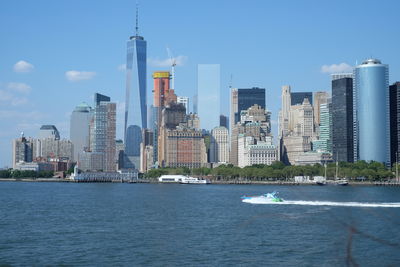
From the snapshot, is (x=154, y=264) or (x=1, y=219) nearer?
(x=154, y=264)

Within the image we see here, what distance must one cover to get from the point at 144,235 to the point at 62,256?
Result: 42.4ft

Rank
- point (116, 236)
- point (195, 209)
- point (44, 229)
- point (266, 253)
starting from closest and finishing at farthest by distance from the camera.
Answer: point (266, 253)
point (116, 236)
point (44, 229)
point (195, 209)

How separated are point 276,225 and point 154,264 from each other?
88.2 ft

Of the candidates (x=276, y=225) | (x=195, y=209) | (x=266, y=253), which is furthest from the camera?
(x=195, y=209)

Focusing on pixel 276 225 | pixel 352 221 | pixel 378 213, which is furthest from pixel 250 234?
pixel 378 213

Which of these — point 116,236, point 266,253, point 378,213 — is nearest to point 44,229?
point 116,236

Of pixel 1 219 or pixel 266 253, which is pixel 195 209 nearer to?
pixel 1 219

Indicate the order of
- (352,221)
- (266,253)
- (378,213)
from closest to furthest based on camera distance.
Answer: (266,253), (352,221), (378,213)

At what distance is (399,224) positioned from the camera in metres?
73.4

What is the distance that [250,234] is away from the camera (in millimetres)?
63875

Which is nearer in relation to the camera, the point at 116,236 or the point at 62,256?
the point at 62,256

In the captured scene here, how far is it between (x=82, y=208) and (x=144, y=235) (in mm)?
37164

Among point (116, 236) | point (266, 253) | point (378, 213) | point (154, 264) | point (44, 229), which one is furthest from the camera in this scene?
point (378, 213)

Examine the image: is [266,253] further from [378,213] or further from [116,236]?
[378,213]
